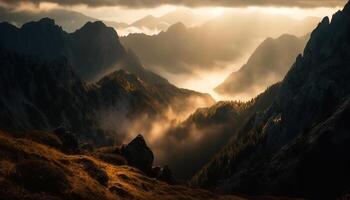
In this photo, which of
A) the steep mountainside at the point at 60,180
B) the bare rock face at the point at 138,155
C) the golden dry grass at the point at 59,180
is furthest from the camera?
the bare rock face at the point at 138,155

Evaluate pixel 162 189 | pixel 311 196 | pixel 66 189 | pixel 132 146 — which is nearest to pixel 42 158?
pixel 66 189

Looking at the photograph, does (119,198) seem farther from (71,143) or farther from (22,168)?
(71,143)

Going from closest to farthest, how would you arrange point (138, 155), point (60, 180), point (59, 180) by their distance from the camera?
1. point (59, 180)
2. point (60, 180)
3. point (138, 155)

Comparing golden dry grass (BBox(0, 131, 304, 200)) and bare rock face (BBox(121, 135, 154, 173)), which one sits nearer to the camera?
golden dry grass (BBox(0, 131, 304, 200))

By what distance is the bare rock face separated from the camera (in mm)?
154500

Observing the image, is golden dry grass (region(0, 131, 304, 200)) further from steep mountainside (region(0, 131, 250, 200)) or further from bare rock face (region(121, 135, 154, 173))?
bare rock face (region(121, 135, 154, 173))

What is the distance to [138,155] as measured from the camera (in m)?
157

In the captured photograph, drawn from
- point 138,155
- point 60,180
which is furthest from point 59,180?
point 138,155

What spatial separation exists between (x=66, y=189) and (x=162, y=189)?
126 feet

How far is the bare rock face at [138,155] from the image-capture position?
15450 centimetres

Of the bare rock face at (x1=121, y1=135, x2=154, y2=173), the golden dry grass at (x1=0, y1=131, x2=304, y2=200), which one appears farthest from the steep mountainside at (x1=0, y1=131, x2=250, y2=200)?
the bare rock face at (x1=121, y1=135, x2=154, y2=173)

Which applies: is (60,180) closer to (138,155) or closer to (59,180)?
(59,180)

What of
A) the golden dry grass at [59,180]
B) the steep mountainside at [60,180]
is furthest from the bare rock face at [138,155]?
the golden dry grass at [59,180]

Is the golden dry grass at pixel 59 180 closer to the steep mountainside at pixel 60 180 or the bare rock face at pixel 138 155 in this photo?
the steep mountainside at pixel 60 180
